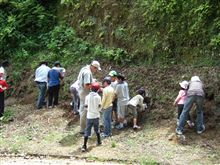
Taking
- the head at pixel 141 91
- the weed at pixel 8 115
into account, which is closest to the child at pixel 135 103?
the head at pixel 141 91

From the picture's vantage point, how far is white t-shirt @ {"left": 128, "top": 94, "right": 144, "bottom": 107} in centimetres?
1513

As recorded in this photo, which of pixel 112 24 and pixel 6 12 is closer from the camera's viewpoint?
pixel 112 24

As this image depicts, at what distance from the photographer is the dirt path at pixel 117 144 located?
12966 millimetres

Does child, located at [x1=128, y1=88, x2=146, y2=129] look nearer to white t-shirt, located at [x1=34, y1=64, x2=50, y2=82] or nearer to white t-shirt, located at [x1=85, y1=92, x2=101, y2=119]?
white t-shirt, located at [x1=85, y1=92, x2=101, y2=119]

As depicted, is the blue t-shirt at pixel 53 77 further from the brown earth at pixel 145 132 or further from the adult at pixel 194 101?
the adult at pixel 194 101

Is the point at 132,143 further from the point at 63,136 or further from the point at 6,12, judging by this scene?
the point at 6,12

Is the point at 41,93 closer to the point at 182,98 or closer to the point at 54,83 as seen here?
the point at 54,83

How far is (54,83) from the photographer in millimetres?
17781

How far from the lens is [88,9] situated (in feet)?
68.7

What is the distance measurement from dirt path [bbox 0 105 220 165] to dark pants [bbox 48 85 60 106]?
142cm

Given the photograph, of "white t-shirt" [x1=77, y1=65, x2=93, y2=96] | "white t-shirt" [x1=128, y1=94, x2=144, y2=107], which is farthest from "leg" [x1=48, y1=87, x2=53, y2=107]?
"white t-shirt" [x1=128, y1=94, x2=144, y2=107]

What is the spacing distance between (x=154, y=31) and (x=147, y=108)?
3592mm

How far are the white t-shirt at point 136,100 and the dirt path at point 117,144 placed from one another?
0.69 meters

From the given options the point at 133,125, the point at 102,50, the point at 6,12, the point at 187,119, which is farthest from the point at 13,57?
the point at 187,119
